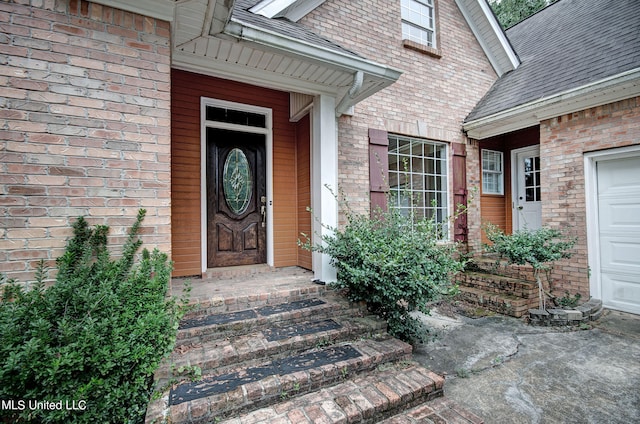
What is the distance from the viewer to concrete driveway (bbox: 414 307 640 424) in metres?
2.18

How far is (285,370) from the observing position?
2104mm

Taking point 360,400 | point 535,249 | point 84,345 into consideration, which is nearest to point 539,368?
point 535,249

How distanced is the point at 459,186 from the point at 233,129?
166 inches

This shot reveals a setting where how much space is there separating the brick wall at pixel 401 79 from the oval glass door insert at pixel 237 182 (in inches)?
54.7

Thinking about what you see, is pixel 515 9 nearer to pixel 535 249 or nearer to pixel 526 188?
pixel 526 188

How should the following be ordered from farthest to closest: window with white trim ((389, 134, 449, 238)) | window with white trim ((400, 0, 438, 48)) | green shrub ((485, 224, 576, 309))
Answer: window with white trim ((400, 0, 438, 48))
window with white trim ((389, 134, 449, 238))
green shrub ((485, 224, 576, 309))

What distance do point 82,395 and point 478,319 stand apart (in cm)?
436

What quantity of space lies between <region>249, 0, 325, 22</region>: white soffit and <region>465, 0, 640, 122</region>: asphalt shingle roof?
11.8 ft

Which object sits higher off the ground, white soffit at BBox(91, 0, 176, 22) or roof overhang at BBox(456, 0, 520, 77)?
roof overhang at BBox(456, 0, 520, 77)

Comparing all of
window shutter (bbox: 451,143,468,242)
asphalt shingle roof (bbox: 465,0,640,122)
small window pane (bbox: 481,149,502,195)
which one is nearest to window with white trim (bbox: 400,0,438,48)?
asphalt shingle roof (bbox: 465,0,640,122)

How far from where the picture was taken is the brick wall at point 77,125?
193 cm

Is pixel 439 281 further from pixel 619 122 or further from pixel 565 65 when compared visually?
pixel 565 65

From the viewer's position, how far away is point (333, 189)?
3.75m

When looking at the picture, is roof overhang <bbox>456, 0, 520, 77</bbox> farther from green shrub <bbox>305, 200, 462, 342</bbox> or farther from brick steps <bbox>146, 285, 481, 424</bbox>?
brick steps <bbox>146, 285, 481, 424</bbox>
